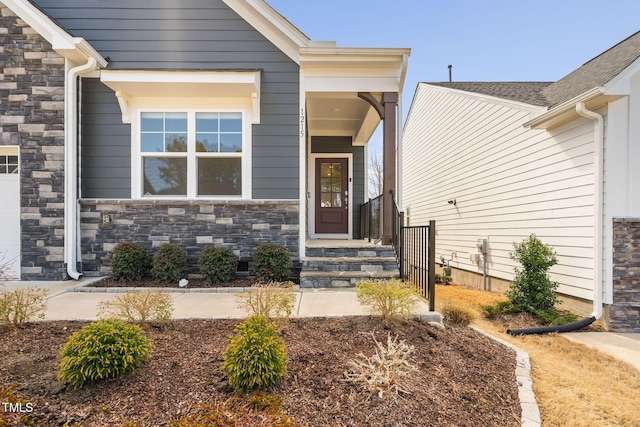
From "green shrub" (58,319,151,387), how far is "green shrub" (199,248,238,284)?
2670 millimetres

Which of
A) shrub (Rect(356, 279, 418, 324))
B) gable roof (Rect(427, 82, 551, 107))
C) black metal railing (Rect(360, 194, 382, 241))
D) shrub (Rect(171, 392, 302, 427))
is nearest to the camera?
shrub (Rect(171, 392, 302, 427))

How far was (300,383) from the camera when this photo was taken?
209 centimetres

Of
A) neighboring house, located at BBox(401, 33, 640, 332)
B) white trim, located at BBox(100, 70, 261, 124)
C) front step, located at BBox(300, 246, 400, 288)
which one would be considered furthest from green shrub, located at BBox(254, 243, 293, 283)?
neighboring house, located at BBox(401, 33, 640, 332)

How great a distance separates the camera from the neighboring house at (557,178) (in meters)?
4.06

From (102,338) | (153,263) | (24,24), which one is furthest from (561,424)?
(24,24)

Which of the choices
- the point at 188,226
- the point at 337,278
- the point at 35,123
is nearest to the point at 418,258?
the point at 337,278

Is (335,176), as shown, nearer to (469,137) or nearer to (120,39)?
(469,137)

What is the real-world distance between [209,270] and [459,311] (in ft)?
11.1

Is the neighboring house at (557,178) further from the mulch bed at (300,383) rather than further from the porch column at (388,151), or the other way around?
the mulch bed at (300,383)

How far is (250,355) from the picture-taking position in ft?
6.40

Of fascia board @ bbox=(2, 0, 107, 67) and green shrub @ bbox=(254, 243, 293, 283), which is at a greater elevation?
fascia board @ bbox=(2, 0, 107, 67)

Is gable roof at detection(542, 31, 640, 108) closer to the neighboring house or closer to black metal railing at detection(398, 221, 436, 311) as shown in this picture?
the neighboring house

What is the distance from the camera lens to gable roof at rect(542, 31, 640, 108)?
452 cm

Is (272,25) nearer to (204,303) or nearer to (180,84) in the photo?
(180,84)
